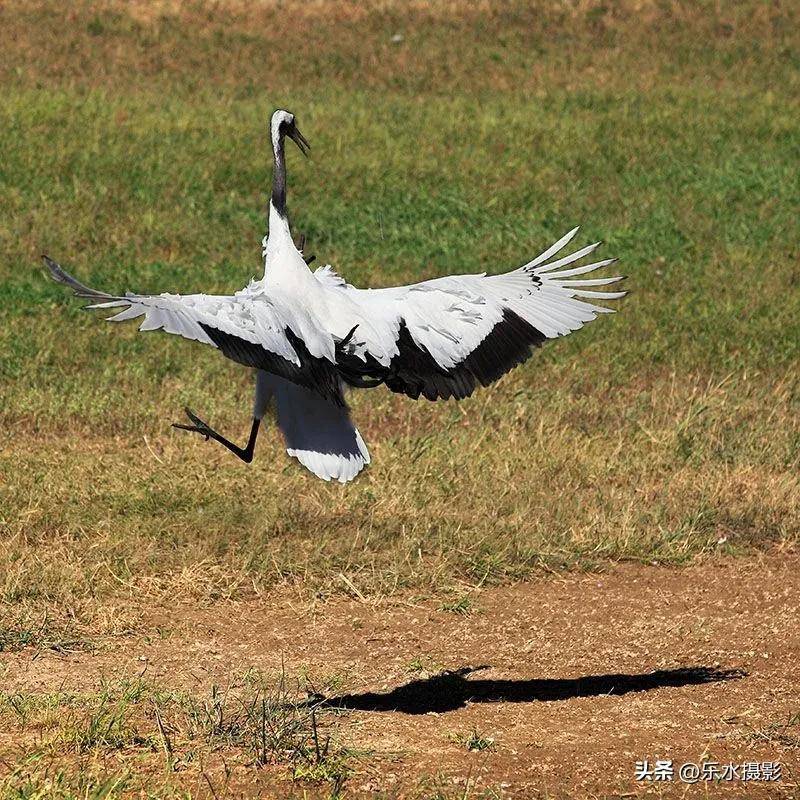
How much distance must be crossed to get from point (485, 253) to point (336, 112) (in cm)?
431

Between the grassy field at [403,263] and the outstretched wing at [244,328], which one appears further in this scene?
the grassy field at [403,263]

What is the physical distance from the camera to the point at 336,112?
1645 centimetres

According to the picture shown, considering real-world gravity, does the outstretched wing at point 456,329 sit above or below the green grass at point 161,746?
above

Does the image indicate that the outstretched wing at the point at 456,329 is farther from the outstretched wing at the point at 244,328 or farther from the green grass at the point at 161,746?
the green grass at the point at 161,746

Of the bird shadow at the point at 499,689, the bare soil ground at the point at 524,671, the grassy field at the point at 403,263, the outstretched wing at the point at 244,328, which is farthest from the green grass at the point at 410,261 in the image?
the outstretched wing at the point at 244,328

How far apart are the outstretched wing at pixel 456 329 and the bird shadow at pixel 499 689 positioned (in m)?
1.12

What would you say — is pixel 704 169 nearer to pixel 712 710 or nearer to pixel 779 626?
pixel 779 626

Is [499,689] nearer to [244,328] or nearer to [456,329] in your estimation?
[456,329]

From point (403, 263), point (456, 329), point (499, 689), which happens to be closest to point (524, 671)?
point (499, 689)

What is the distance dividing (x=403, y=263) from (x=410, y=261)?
0.29 ft

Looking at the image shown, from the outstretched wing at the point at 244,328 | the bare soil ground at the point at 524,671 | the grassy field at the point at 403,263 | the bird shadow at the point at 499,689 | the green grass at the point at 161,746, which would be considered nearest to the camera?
the green grass at the point at 161,746

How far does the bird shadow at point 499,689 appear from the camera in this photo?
5473mm

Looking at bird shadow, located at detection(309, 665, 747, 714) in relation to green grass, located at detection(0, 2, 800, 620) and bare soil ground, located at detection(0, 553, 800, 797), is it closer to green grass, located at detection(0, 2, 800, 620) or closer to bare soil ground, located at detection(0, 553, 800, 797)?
bare soil ground, located at detection(0, 553, 800, 797)

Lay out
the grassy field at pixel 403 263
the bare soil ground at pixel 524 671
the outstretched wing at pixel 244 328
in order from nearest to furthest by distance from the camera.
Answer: the outstretched wing at pixel 244 328
the bare soil ground at pixel 524 671
the grassy field at pixel 403 263
